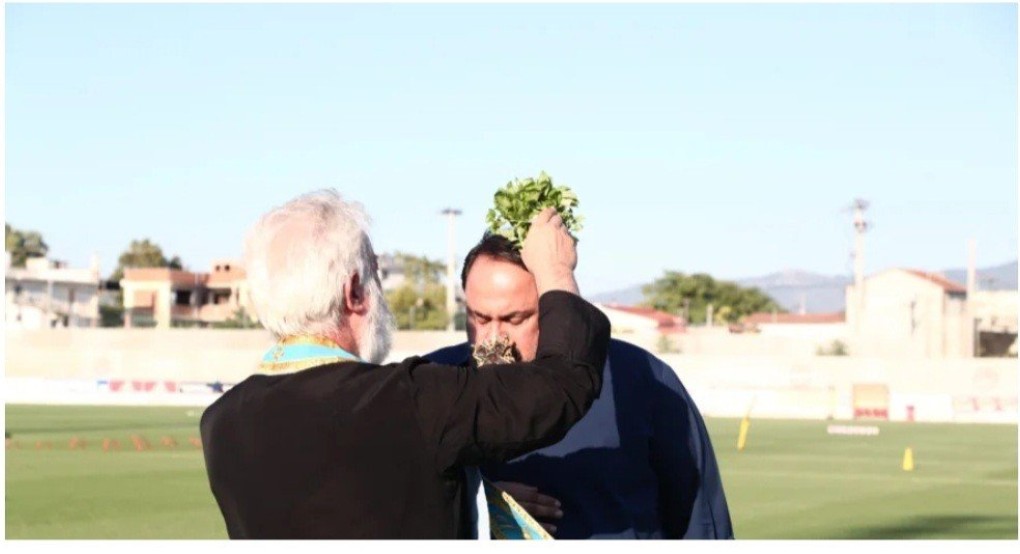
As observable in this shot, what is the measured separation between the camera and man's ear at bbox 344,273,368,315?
338 cm

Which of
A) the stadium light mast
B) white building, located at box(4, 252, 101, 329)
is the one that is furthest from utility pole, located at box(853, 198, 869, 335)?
white building, located at box(4, 252, 101, 329)

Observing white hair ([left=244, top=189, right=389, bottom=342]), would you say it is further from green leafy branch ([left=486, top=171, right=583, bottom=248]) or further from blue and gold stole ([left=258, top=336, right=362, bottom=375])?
green leafy branch ([left=486, top=171, right=583, bottom=248])

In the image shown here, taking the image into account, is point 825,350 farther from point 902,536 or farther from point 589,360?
point 589,360

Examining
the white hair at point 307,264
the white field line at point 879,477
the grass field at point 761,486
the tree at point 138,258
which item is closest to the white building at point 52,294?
the tree at point 138,258

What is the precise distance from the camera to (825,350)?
8200cm

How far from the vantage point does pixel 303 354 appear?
11.1ft

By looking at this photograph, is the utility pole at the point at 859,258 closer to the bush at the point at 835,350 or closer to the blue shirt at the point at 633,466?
the bush at the point at 835,350

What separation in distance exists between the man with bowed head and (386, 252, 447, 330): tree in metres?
89.2

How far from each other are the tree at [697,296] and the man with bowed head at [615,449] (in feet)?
400

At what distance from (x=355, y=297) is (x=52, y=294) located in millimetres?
110126

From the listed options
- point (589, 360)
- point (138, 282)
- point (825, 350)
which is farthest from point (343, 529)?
point (138, 282)

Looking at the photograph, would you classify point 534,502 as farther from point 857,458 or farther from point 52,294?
point 52,294

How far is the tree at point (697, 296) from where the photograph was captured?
129250mm

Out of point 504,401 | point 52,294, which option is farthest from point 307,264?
point 52,294
